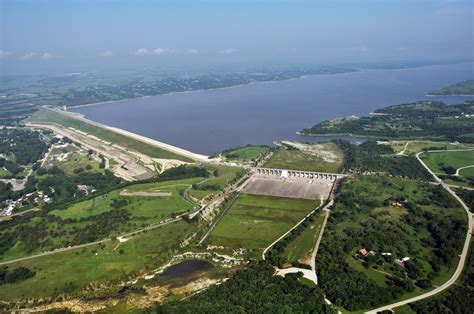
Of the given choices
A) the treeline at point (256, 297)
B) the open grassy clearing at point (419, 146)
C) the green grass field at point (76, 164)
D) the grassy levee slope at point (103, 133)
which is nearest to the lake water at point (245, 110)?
the grassy levee slope at point (103, 133)

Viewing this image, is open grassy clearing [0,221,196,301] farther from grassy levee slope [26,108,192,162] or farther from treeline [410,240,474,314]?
grassy levee slope [26,108,192,162]

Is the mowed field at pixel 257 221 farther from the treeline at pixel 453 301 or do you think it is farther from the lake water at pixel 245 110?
the lake water at pixel 245 110

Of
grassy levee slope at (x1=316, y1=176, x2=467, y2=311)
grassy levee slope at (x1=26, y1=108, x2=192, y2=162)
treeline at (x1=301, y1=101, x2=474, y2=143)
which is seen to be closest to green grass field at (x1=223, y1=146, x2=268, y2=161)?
grassy levee slope at (x1=26, y1=108, x2=192, y2=162)

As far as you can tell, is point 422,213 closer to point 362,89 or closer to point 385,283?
point 385,283

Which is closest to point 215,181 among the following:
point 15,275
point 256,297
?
point 15,275

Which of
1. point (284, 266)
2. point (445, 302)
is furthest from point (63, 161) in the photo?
point (445, 302)
